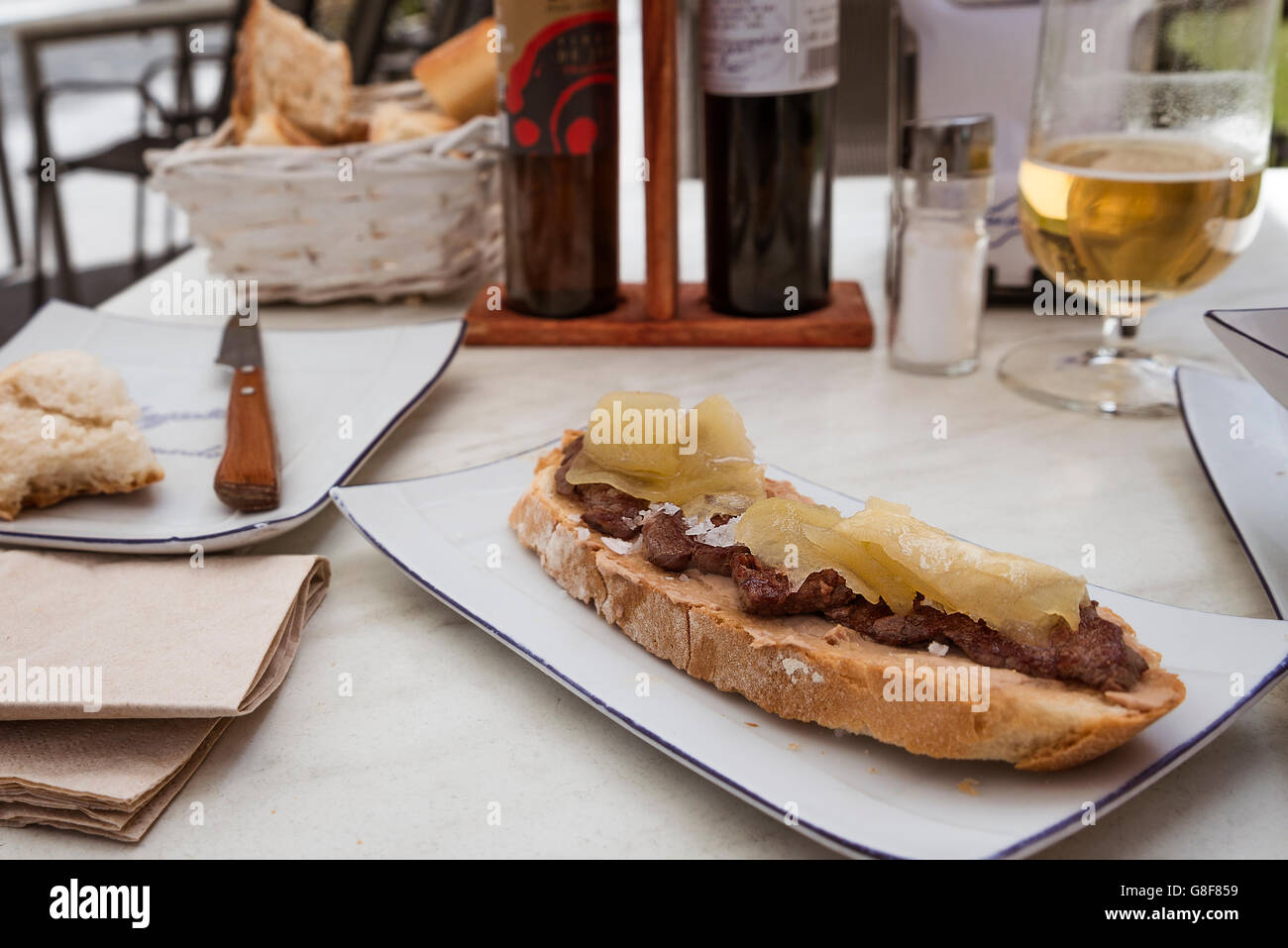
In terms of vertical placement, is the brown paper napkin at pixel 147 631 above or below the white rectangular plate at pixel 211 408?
below

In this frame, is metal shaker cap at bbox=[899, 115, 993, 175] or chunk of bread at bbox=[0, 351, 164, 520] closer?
chunk of bread at bbox=[0, 351, 164, 520]

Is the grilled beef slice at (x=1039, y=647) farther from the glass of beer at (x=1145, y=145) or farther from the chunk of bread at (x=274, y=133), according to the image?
the chunk of bread at (x=274, y=133)

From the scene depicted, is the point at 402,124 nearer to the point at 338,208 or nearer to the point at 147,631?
the point at 338,208

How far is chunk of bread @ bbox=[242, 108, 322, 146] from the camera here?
1.34m

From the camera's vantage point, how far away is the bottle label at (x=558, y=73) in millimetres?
1164

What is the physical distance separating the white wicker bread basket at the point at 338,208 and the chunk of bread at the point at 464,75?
98 millimetres

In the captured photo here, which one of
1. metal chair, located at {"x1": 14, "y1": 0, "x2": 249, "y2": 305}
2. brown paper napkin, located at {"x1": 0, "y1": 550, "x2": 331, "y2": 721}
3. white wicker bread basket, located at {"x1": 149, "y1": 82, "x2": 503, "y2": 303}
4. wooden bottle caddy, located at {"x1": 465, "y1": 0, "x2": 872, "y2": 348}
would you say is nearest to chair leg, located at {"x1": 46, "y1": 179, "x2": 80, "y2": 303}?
metal chair, located at {"x1": 14, "y1": 0, "x2": 249, "y2": 305}

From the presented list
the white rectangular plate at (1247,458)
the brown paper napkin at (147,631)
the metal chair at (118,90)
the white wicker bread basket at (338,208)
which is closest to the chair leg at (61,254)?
the metal chair at (118,90)

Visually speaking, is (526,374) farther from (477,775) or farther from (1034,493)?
(477,775)

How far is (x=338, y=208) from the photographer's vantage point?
51.4 inches

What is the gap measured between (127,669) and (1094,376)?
3.10 feet

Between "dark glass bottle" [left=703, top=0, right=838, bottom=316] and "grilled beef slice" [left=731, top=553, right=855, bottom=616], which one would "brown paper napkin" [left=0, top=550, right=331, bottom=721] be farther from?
"dark glass bottle" [left=703, top=0, right=838, bottom=316]

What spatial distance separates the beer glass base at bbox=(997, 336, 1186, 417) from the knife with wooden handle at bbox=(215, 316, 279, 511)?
0.73 metres
